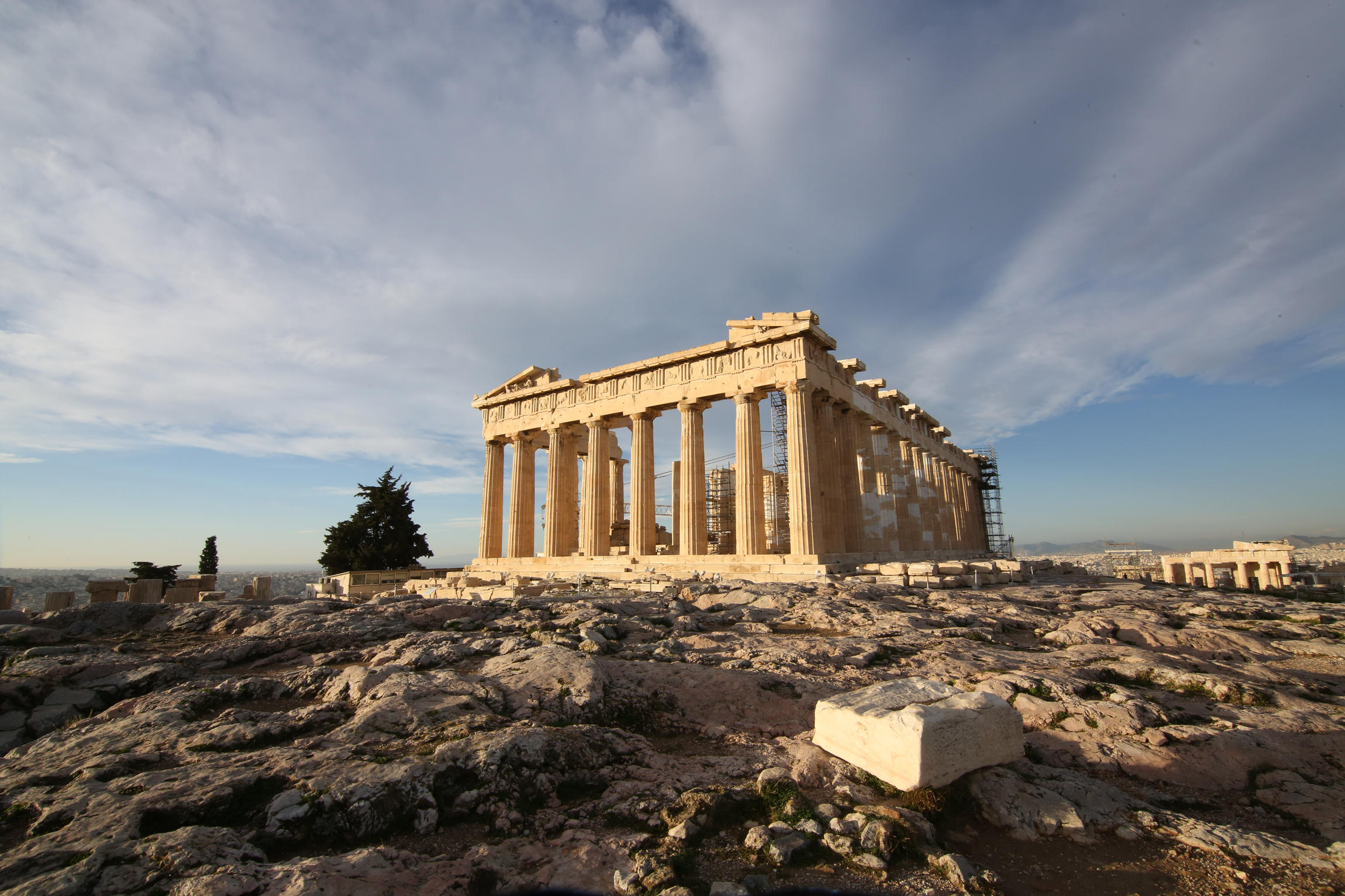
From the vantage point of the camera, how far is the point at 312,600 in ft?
47.3

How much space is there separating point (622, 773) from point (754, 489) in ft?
63.5

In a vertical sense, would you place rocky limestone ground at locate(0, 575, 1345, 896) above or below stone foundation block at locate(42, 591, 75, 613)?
below

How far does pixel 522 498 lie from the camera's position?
32719 mm

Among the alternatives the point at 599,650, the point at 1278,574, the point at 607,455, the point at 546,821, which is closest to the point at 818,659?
the point at 599,650

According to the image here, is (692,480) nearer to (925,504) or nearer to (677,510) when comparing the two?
(677,510)

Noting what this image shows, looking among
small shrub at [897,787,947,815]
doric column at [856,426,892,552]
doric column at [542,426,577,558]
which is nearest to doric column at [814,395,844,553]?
doric column at [856,426,892,552]

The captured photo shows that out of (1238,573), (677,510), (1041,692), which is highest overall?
(677,510)

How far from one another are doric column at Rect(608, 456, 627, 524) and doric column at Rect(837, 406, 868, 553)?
1580 centimetres

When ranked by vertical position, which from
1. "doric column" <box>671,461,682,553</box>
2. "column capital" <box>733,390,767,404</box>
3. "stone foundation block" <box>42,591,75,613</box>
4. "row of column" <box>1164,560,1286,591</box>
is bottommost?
"row of column" <box>1164,560,1286,591</box>

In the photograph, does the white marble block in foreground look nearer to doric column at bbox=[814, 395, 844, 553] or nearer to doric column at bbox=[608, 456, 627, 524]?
doric column at bbox=[814, 395, 844, 553]

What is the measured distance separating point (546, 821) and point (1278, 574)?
3890 centimetres

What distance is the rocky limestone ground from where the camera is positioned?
378 cm

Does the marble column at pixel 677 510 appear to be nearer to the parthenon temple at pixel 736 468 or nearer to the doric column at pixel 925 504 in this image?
the parthenon temple at pixel 736 468

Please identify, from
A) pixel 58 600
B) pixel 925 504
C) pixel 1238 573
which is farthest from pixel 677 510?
pixel 1238 573
